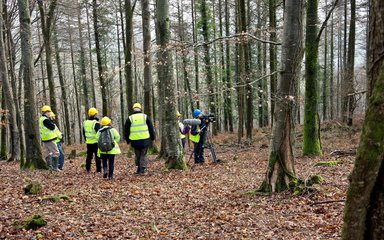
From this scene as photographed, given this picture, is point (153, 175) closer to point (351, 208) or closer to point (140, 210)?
point (140, 210)

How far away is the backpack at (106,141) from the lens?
10.4 metres

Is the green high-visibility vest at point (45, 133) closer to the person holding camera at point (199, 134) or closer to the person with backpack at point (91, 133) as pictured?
the person with backpack at point (91, 133)

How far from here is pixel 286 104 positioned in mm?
7133

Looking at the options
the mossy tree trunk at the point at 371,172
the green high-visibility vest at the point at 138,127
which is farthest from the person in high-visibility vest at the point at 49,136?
the mossy tree trunk at the point at 371,172

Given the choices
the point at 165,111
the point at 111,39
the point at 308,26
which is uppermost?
the point at 111,39

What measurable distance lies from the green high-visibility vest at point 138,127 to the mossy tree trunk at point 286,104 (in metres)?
4.66

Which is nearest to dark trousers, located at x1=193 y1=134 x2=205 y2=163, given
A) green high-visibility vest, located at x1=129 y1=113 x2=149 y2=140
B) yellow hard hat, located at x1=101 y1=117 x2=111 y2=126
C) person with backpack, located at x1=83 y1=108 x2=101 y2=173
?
green high-visibility vest, located at x1=129 y1=113 x2=149 y2=140

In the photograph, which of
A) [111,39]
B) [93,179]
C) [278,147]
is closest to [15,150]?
[93,179]

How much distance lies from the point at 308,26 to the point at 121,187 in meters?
8.53

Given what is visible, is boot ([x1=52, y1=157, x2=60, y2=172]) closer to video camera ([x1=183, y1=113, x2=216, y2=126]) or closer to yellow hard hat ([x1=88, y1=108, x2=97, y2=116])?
yellow hard hat ([x1=88, y1=108, x2=97, y2=116])

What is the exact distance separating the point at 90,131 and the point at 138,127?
2.09m

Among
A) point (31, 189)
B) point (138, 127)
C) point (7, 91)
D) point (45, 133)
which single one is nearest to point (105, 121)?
point (138, 127)

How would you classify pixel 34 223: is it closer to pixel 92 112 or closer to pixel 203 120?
pixel 92 112

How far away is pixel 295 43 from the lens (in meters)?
7.03
